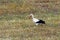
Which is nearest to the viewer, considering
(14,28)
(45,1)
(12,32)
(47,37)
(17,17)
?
(47,37)

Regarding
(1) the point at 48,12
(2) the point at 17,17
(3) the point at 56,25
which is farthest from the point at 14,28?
(1) the point at 48,12

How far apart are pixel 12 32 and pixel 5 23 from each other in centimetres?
253

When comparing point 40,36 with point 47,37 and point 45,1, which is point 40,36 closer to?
point 47,37

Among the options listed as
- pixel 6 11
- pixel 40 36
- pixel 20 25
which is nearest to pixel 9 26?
pixel 20 25

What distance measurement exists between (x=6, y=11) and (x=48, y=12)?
2.70m

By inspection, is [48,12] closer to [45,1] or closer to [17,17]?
[17,17]

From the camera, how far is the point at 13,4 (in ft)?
77.4

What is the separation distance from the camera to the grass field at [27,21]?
13664 mm

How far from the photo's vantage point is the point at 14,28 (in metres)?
15.4

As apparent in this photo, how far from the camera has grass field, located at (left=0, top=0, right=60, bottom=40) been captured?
538 inches

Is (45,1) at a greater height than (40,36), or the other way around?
(40,36)

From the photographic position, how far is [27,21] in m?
17.4

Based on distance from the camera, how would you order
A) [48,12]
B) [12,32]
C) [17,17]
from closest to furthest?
1. [12,32]
2. [17,17]
3. [48,12]

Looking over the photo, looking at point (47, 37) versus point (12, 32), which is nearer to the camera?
point (47, 37)
